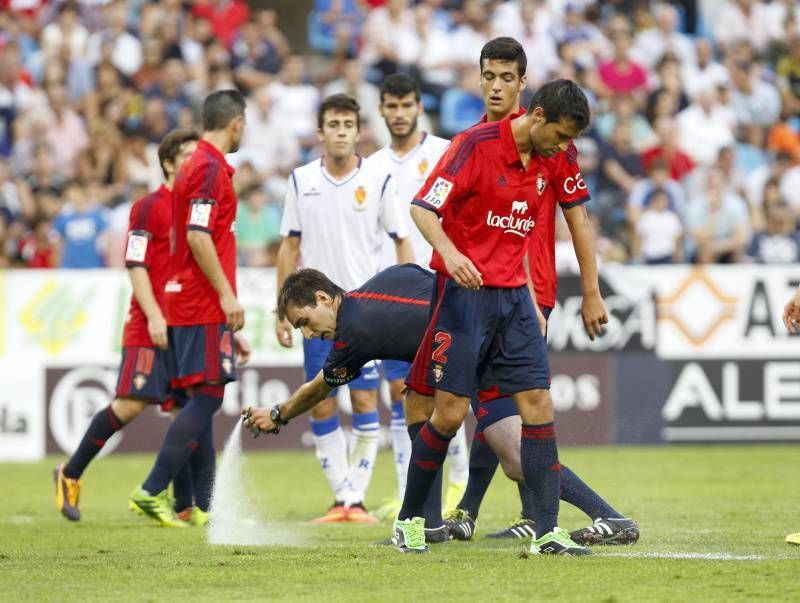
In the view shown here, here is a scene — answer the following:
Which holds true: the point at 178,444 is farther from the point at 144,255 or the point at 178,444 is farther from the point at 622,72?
the point at 622,72

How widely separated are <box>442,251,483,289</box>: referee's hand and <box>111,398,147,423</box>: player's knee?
3666 millimetres

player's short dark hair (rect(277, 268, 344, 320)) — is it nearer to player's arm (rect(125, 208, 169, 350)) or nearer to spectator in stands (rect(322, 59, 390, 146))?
player's arm (rect(125, 208, 169, 350))

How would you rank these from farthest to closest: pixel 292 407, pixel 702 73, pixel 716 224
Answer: pixel 702 73 → pixel 716 224 → pixel 292 407

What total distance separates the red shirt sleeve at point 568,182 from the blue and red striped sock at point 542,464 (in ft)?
3.98

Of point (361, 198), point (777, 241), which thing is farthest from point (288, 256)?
point (777, 241)

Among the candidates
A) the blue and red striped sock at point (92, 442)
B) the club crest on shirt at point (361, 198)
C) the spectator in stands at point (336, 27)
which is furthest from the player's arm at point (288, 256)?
the spectator in stands at point (336, 27)

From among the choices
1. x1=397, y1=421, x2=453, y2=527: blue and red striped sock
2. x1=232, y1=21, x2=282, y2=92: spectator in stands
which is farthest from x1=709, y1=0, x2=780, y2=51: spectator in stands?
x1=397, y1=421, x2=453, y2=527: blue and red striped sock

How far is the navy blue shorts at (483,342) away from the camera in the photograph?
7293 mm

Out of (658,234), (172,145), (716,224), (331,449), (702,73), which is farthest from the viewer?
(702,73)

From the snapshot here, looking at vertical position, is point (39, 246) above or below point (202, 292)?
above

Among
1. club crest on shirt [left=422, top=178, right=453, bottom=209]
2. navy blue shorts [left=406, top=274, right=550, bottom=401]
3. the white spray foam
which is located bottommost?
the white spray foam

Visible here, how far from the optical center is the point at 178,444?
952 centimetres

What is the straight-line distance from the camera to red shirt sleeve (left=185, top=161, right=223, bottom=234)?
9453mm

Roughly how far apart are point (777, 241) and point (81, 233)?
26.1 feet
